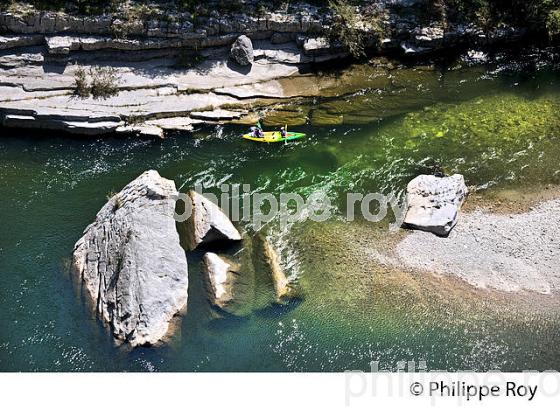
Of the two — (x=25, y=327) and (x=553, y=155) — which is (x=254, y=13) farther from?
(x=25, y=327)

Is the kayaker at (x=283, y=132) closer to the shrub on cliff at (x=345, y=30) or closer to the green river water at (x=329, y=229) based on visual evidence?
the green river water at (x=329, y=229)

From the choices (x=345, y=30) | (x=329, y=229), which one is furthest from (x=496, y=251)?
(x=345, y=30)

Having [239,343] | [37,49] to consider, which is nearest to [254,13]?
[37,49]

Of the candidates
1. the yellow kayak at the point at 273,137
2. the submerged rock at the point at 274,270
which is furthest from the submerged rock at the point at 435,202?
the yellow kayak at the point at 273,137

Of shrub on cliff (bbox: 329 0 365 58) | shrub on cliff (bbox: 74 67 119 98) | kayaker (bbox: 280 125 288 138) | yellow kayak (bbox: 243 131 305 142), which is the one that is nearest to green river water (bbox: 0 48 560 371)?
yellow kayak (bbox: 243 131 305 142)

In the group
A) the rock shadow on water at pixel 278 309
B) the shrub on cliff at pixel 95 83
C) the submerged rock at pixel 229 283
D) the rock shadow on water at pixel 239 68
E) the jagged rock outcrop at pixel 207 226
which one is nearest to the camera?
the rock shadow on water at pixel 278 309

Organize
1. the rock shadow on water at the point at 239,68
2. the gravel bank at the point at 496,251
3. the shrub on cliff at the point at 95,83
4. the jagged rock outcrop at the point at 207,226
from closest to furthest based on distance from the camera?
the gravel bank at the point at 496,251 < the jagged rock outcrop at the point at 207,226 < the shrub on cliff at the point at 95,83 < the rock shadow on water at the point at 239,68

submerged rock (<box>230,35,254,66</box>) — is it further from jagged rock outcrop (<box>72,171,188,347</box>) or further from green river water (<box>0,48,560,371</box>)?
jagged rock outcrop (<box>72,171,188,347</box>)
